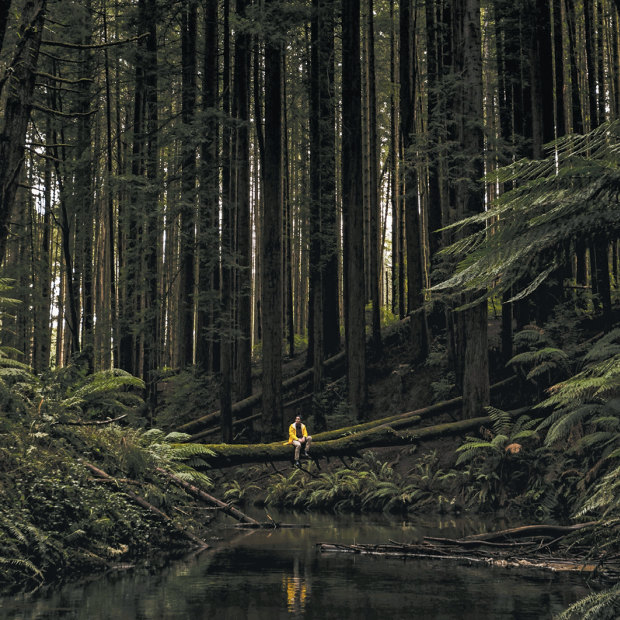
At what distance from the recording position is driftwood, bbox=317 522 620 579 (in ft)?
29.3

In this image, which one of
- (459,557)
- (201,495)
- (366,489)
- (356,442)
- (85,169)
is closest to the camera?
(459,557)

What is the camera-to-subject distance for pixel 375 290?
22.2m

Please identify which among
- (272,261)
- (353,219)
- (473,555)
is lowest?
(473,555)

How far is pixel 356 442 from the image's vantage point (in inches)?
637

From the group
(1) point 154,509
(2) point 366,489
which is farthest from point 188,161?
Result: (1) point 154,509

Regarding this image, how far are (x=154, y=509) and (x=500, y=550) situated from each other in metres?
4.85

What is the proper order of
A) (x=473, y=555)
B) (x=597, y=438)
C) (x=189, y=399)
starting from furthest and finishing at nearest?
(x=189, y=399) < (x=597, y=438) < (x=473, y=555)

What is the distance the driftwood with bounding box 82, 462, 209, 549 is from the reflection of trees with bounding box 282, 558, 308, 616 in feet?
8.32

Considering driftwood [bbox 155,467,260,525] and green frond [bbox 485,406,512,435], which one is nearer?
driftwood [bbox 155,467,260,525]

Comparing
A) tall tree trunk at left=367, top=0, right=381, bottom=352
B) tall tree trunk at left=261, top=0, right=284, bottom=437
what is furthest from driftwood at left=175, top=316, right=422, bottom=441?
tall tree trunk at left=261, top=0, right=284, bottom=437

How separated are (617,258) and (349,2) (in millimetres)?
13743

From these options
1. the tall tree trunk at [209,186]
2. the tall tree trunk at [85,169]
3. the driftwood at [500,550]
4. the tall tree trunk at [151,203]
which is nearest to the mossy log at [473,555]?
the driftwood at [500,550]

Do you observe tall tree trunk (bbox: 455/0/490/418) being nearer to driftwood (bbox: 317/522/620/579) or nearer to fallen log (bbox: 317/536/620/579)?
driftwood (bbox: 317/522/620/579)

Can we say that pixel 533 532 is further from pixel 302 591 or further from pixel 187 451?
pixel 187 451
